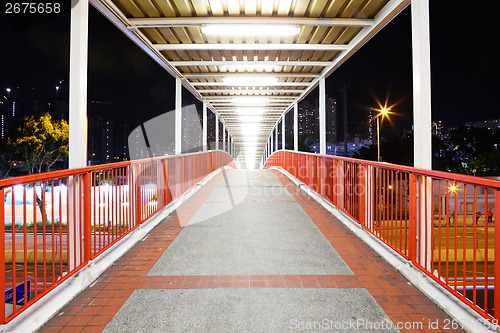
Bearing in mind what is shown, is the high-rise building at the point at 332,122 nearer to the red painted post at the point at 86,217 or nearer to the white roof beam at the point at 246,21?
the white roof beam at the point at 246,21

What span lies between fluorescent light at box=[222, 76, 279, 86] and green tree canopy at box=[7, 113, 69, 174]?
24.4m

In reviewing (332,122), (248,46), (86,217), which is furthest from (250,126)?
(332,122)

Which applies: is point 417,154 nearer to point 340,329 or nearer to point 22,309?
point 340,329

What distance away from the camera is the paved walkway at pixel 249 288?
2.49 metres

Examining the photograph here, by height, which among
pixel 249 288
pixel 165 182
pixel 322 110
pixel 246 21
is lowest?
pixel 249 288

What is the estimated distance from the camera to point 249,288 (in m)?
3.07

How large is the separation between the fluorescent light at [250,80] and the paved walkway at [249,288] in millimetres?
5294

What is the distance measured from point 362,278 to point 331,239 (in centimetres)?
136

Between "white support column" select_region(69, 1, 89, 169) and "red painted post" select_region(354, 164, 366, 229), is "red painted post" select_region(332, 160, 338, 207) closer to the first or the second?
"red painted post" select_region(354, 164, 366, 229)

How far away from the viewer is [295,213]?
20.6 ft

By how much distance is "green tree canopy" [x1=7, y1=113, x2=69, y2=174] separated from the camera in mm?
26594

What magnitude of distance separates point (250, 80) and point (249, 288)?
7462mm

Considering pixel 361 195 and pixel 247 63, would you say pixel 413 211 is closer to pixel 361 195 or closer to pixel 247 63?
pixel 361 195

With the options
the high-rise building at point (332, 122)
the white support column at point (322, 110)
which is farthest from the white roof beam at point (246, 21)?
the high-rise building at point (332, 122)
